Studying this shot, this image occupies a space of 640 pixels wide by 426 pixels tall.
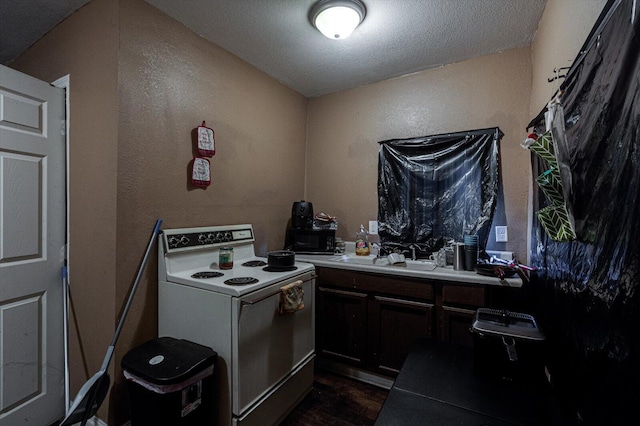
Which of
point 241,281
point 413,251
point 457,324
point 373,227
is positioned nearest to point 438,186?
point 413,251

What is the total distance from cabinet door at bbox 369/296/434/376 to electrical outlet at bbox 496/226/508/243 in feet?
2.83

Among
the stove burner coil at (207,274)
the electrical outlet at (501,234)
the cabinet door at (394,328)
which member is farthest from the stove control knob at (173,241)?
the electrical outlet at (501,234)

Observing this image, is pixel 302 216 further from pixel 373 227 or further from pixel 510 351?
pixel 510 351

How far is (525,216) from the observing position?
225 cm

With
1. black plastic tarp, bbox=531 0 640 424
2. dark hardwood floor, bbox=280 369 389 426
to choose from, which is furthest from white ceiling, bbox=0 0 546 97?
dark hardwood floor, bbox=280 369 389 426

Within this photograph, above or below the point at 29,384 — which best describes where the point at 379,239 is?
above

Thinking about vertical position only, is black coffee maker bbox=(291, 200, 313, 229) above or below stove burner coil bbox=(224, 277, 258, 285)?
above

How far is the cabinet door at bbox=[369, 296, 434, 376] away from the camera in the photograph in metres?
2.04

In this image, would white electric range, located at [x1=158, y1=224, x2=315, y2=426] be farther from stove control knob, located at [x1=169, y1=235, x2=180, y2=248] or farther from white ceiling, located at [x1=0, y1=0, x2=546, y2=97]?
white ceiling, located at [x1=0, y1=0, x2=546, y2=97]

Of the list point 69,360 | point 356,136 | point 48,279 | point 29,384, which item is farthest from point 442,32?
point 29,384

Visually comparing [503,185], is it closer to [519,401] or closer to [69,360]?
[519,401]

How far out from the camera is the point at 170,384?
1.30 m

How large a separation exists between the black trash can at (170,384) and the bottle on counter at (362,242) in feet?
5.27

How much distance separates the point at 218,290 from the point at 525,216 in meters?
2.33
